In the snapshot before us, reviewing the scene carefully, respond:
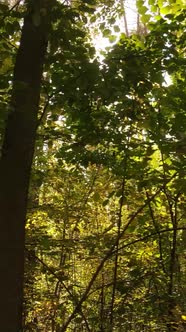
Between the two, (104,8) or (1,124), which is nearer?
(1,124)

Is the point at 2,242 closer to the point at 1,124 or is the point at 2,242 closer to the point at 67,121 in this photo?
the point at 1,124

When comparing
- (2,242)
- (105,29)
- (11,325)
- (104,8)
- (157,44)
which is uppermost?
(104,8)

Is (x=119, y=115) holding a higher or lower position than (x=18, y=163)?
higher

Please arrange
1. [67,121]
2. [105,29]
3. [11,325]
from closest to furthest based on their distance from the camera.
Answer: [11,325] < [105,29] < [67,121]

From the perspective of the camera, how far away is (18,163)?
2.19m

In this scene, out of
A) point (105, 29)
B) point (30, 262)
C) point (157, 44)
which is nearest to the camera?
point (157, 44)

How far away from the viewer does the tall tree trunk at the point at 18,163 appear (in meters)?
2.00

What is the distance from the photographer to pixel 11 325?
199cm

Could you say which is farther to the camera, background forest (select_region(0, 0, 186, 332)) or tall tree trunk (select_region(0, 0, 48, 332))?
background forest (select_region(0, 0, 186, 332))

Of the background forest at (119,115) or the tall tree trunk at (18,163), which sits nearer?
the tall tree trunk at (18,163)

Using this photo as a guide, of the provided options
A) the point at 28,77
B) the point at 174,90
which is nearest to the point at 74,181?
the point at 174,90

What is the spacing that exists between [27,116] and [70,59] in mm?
610

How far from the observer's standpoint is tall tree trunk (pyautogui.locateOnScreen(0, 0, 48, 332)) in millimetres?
2002

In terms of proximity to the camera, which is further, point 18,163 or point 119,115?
point 119,115
